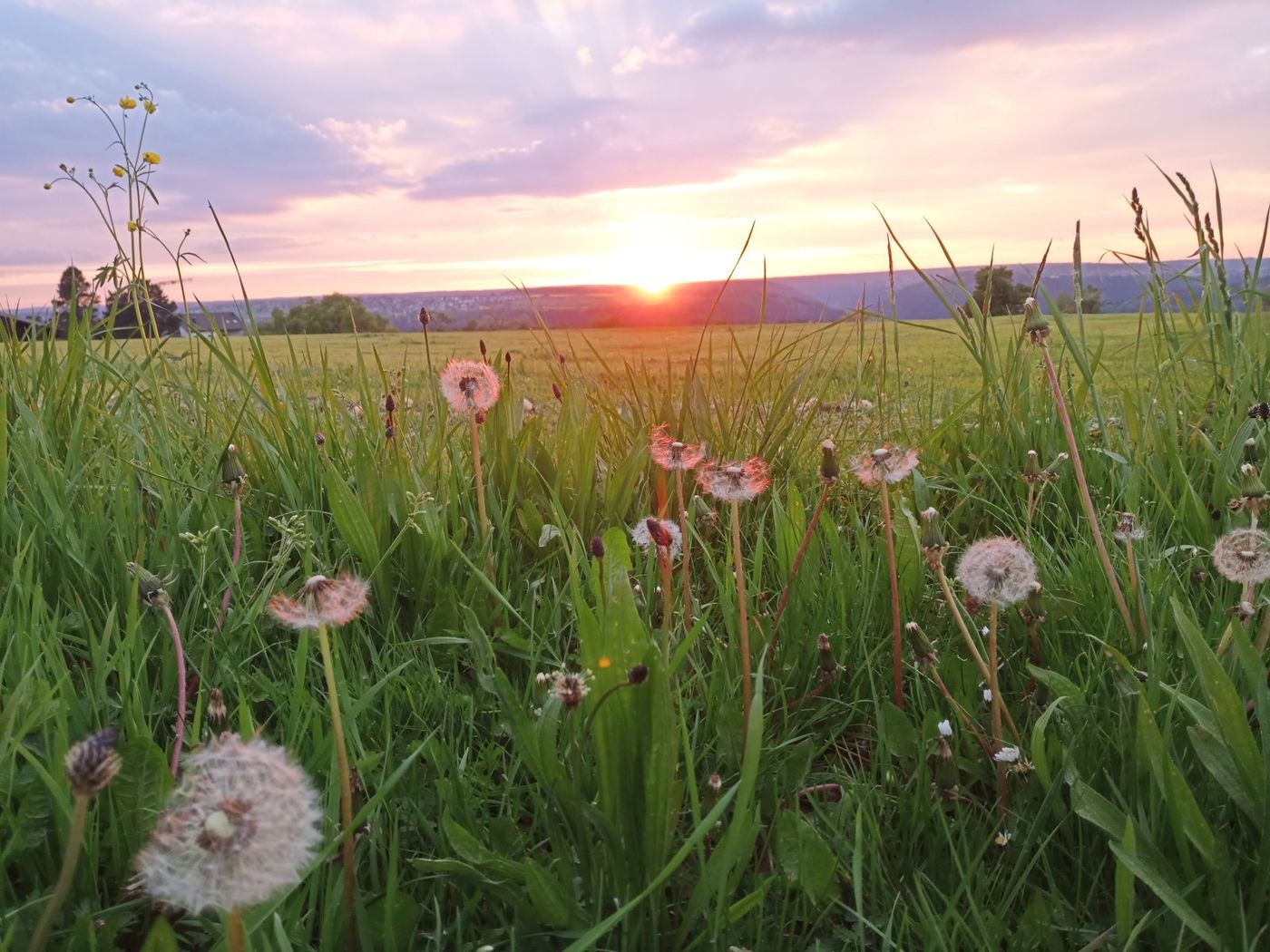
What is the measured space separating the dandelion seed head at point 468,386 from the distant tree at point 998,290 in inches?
85.4

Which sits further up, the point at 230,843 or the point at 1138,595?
the point at 230,843

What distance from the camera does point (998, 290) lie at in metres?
4.71

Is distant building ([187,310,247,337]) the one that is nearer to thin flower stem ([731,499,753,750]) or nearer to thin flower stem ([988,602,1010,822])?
thin flower stem ([731,499,753,750])

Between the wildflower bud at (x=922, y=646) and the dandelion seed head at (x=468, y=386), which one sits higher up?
the dandelion seed head at (x=468, y=386)

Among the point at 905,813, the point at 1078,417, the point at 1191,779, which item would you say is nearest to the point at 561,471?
the point at 905,813

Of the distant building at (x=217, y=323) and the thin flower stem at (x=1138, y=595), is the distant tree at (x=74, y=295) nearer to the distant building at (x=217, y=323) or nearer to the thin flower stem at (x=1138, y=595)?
the distant building at (x=217, y=323)

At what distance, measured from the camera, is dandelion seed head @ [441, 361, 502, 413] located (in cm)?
237

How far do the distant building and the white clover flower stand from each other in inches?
111

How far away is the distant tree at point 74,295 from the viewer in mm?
3695

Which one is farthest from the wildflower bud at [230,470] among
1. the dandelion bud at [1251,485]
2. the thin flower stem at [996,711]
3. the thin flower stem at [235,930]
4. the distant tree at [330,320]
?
the dandelion bud at [1251,485]

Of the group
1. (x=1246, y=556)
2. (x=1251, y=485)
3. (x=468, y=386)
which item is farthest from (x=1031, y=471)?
(x=468, y=386)

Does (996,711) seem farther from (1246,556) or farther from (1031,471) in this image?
(1031,471)

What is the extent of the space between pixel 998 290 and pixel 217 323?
12.4ft

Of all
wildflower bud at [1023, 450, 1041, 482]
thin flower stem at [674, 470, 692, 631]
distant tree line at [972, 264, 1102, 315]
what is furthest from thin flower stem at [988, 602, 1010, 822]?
distant tree line at [972, 264, 1102, 315]
